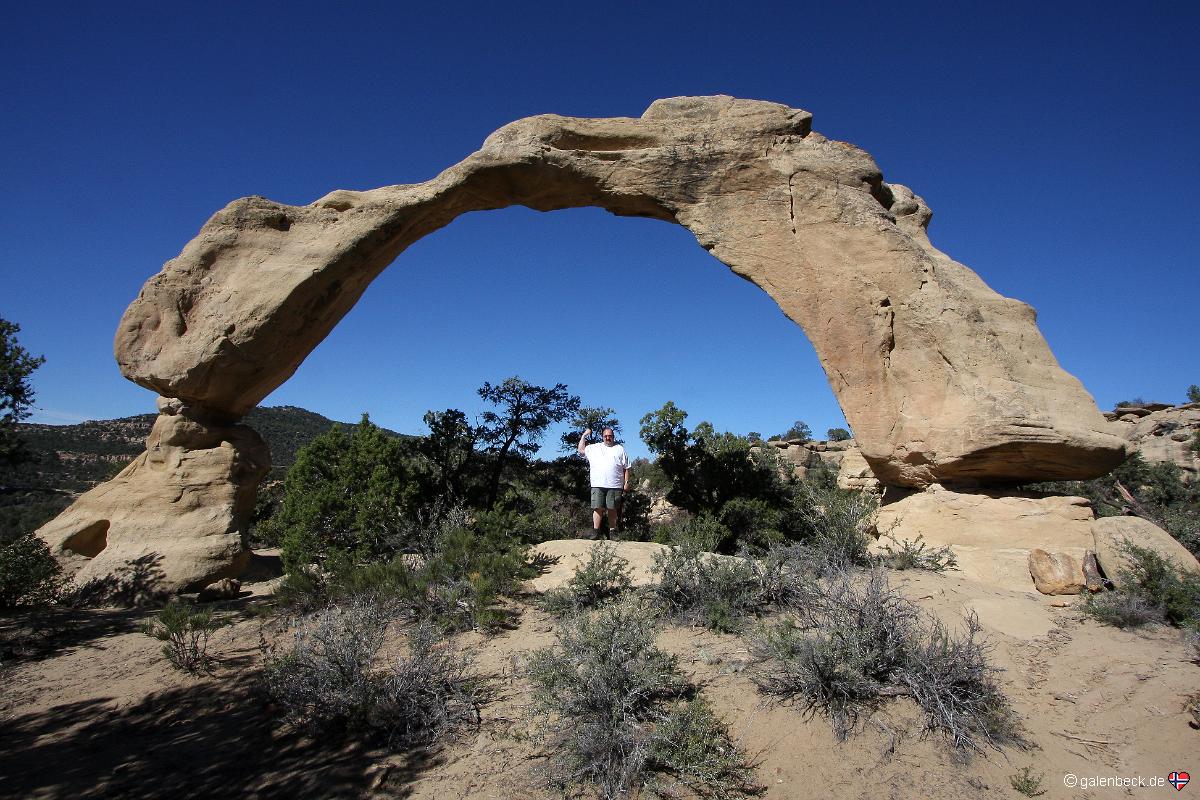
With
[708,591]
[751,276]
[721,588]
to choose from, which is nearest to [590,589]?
[708,591]

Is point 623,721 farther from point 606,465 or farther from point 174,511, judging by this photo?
point 174,511

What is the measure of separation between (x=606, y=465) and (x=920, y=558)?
3624 mm

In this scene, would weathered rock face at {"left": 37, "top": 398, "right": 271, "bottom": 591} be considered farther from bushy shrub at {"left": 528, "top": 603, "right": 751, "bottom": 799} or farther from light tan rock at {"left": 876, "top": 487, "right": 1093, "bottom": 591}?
light tan rock at {"left": 876, "top": 487, "right": 1093, "bottom": 591}

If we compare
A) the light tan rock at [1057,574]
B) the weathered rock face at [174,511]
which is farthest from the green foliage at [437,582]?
the light tan rock at [1057,574]

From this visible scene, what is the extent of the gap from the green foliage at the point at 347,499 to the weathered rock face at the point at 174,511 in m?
0.62

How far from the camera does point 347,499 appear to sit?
25.2 feet

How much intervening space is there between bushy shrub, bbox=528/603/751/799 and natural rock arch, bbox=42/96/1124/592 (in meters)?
4.87

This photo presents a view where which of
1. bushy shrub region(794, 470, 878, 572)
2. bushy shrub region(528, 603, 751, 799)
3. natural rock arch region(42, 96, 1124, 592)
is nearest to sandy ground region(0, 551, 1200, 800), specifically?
bushy shrub region(528, 603, 751, 799)

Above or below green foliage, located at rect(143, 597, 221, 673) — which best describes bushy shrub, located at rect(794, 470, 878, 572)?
above

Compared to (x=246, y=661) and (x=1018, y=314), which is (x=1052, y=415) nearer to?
(x=1018, y=314)

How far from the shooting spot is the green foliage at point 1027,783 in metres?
3.02

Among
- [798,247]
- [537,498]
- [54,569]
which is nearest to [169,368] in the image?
[54,569]

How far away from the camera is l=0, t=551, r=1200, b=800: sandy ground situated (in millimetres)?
3160

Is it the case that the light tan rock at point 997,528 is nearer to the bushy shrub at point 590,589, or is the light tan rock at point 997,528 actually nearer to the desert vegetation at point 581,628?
the desert vegetation at point 581,628
